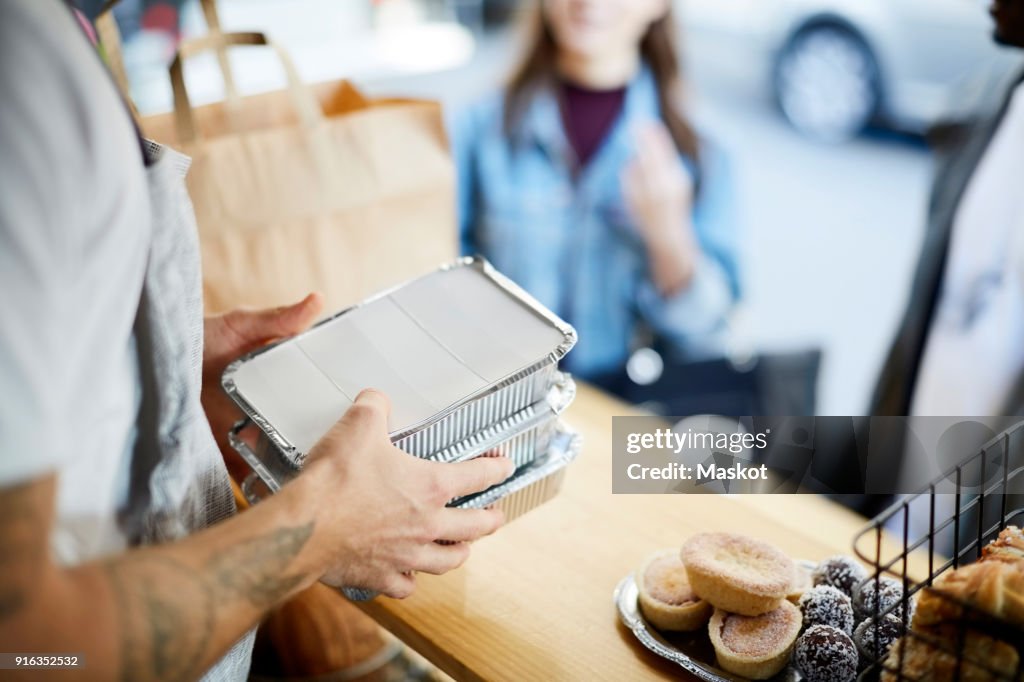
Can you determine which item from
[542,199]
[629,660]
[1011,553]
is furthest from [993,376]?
[542,199]

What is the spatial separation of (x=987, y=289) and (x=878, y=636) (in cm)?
94

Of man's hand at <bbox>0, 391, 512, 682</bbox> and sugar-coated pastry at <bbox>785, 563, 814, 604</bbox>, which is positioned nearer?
man's hand at <bbox>0, 391, 512, 682</bbox>

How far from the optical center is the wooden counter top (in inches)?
40.1

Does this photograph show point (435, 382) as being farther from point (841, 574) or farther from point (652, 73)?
point (652, 73)

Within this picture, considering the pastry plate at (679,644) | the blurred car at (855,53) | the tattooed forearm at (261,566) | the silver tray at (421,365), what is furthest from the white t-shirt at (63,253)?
the blurred car at (855,53)

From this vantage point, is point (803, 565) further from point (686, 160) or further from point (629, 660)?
point (686, 160)

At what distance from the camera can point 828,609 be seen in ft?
3.08

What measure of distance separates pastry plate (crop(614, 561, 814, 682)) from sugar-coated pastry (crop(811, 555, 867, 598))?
6 cm

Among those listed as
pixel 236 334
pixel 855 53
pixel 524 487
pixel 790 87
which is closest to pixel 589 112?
pixel 236 334

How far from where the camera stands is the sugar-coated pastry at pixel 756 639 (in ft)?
3.00

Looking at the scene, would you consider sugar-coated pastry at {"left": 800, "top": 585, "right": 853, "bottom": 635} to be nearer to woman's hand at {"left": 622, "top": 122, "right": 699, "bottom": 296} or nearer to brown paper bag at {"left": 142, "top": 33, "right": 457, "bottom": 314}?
brown paper bag at {"left": 142, "top": 33, "right": 457, "bottom": 314}

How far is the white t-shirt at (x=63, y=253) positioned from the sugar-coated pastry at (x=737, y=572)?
59cm

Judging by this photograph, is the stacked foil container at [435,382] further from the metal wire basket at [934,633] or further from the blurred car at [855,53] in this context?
Result: the blurred car at [855,53]

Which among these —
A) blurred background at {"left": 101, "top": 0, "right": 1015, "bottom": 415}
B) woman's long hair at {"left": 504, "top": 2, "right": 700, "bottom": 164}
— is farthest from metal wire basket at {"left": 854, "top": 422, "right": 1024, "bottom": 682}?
blurred background at {"left": 101, "top": 0, "right": 1015, "bottom": 415}
